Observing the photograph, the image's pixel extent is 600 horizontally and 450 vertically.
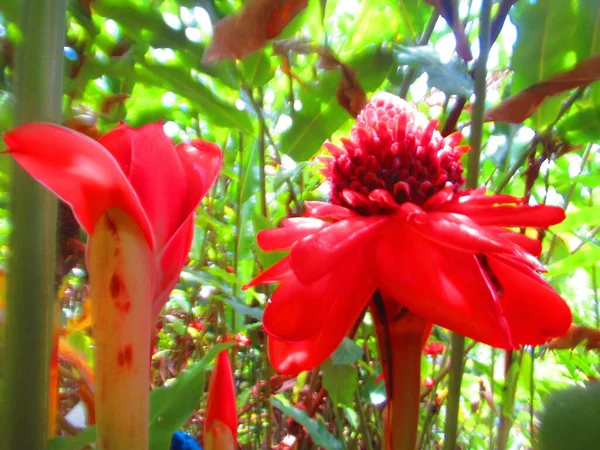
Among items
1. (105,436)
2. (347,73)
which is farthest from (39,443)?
(347,73)

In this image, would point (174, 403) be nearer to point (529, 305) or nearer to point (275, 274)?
point (275, 274)

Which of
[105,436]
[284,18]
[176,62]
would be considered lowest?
[105,436]

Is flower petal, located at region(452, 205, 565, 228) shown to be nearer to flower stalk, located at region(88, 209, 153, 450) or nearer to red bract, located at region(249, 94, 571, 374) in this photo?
red bract, located at region(249, 94, 571, 374)

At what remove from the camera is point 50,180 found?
0.14 meters

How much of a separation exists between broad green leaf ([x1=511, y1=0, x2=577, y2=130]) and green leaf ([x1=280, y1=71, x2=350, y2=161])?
0.52 feet

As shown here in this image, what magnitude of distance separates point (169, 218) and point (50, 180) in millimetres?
38

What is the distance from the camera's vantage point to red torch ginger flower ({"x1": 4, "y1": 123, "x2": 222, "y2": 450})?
141mm

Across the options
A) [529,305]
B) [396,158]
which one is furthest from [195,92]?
[529,305]

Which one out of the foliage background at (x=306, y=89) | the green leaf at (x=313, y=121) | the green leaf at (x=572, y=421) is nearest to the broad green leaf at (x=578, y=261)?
the foliage background at (x=306, y=89)

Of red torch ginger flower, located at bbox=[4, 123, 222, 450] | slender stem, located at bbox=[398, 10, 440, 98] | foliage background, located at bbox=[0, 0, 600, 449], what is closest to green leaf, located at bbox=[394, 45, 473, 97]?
foliage background, located at bbox=[0, 0, 600, 449]

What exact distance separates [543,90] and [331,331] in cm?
21

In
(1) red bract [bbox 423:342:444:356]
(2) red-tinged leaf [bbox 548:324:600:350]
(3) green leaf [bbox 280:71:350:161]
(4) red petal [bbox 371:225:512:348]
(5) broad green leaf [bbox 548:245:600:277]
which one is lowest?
(4) red petal [bbox 371:225:512:348]

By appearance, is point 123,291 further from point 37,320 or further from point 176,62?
point 176,62

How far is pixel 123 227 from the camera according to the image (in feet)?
0.51
